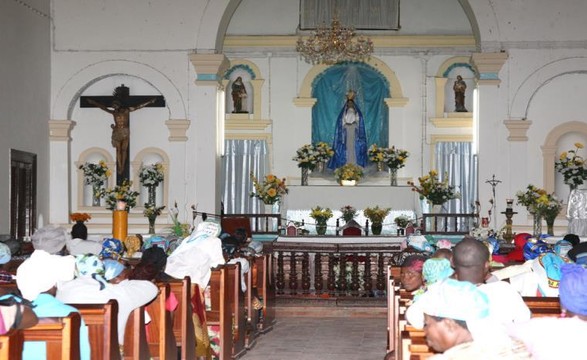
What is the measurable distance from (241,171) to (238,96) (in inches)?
65.9

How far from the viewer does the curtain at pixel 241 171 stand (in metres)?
22.2

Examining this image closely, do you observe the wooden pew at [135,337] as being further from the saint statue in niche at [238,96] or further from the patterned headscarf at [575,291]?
the saint statue in niche at [238,96]

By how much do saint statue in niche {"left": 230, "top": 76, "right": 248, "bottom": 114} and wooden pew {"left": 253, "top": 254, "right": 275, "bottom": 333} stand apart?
9849 mm

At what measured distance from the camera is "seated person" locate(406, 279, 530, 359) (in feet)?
11.4

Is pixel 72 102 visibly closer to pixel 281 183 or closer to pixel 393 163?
pixel 281 183

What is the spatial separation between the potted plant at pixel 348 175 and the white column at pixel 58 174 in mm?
5404

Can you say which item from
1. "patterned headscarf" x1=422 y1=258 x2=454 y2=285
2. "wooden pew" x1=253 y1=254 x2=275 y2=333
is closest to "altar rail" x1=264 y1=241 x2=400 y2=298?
"wooden pew" x1=253 y1=254 x2=275 y2=333

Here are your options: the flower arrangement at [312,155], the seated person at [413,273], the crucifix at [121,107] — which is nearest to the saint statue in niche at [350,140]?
the flower arrangement at [312,155]

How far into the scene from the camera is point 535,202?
1595 centimetres

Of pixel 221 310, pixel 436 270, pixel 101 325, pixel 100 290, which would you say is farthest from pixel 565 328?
pixel 221 310

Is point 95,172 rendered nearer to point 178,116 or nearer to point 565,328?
point 178,116

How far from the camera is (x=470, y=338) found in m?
3.53

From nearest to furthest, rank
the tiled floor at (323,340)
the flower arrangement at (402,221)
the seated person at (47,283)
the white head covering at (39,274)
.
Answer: the seated person at (47,283)
the white head covering at (39,274)
the tiled floor at (323,340)
the flower arrangement at (402,221)

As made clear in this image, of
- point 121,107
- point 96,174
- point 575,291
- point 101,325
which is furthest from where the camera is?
point 121,107
